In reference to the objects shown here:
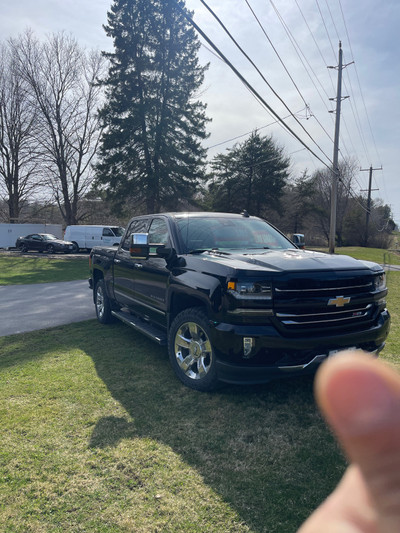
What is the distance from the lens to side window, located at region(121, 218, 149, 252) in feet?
19.9

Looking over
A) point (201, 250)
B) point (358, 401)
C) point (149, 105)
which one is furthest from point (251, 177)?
point (358, 401)

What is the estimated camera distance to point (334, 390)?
19.4 inches

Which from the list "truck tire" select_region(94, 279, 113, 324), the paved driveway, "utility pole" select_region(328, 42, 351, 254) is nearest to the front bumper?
"truck tire" select_region(94, 279, 113, 324)

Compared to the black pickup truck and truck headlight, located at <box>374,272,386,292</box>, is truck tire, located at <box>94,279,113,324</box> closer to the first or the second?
the black pickup truck

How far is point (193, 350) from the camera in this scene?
13.6 feet

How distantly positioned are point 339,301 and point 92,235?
27.4 metres

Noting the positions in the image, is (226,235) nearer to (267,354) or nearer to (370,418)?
(267,354)

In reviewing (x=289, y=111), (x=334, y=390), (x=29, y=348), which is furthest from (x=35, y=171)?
(x=334, y=390)

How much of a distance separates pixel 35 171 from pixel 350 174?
3885 centimetres

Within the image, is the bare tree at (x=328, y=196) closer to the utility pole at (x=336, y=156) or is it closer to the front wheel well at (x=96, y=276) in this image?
the utility pole at (x=336, y=156)

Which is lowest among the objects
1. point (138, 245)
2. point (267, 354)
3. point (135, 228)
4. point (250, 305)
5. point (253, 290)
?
point (267, 354)

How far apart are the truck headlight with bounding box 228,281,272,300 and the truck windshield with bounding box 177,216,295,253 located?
1.23 m

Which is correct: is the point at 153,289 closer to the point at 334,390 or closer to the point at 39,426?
the point at 39,426

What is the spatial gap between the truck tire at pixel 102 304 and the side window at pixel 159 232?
74.7 inches
